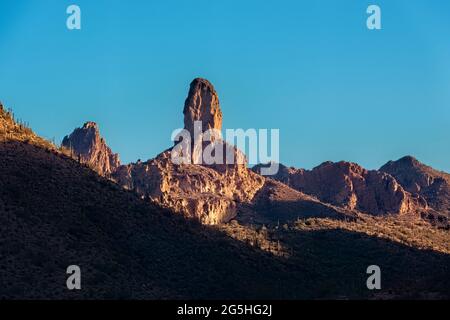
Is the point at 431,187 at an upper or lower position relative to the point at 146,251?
upper

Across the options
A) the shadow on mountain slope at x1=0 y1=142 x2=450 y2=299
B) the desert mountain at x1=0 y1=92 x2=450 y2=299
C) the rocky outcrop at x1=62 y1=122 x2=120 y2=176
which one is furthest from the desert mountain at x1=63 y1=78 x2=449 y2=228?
the shadow on mountain slope at x1=0 y1=142 x2=450 y2=299

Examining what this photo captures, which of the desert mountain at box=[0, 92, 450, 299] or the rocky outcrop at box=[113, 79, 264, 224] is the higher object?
the rocky outcrop at box=[113, 79, 264, 224]

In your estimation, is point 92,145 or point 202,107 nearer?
point 202,107

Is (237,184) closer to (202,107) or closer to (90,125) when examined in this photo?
(202,107)

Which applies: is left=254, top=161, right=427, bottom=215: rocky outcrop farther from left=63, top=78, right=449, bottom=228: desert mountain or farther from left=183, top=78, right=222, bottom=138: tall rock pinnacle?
left=183, top=78, right=222, bottom=138: tall rock pinnacle

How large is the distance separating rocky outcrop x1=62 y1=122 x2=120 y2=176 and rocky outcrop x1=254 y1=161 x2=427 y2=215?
116ft

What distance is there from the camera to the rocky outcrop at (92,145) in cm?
17762

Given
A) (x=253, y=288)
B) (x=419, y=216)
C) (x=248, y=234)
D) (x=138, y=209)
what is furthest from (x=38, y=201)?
(x=419, y=216)

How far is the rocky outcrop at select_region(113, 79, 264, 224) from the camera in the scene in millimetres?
137375

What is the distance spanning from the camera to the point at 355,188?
17138 cm

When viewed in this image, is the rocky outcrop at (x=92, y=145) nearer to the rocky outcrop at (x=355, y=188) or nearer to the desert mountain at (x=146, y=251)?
the rocky outcrop at (x=355, y=188)

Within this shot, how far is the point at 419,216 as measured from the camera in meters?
160

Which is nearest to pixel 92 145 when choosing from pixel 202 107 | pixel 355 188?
pixel 202 107

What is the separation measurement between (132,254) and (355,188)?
319 ft
